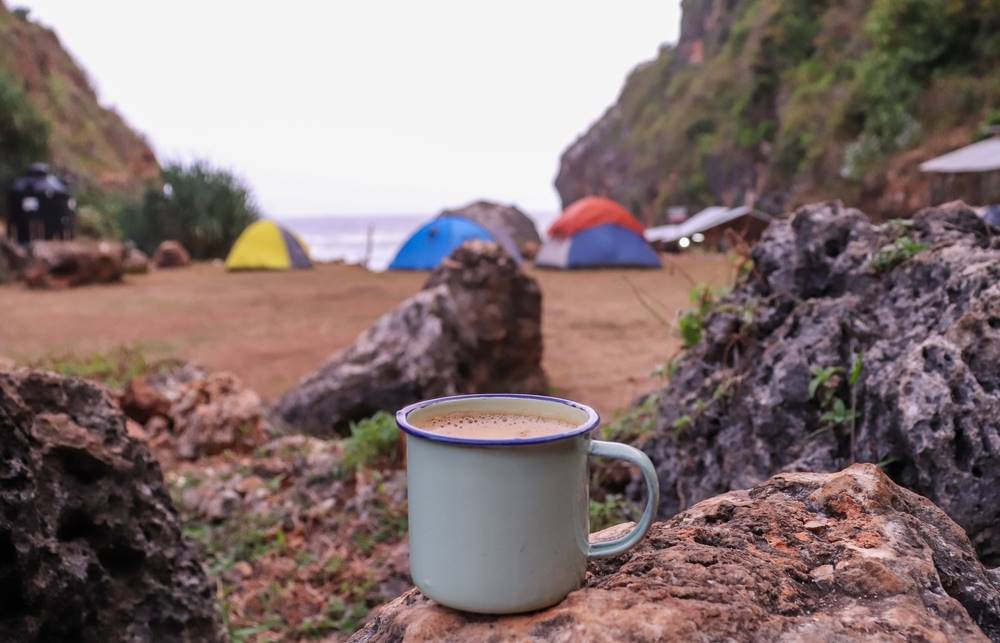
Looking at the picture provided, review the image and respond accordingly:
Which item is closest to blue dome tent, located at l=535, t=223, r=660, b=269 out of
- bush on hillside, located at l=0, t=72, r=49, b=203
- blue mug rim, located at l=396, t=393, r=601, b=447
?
blue mug rim, located at l=396, t=393, r=601, b=447

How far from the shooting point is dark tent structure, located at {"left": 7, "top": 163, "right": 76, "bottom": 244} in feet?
55.1

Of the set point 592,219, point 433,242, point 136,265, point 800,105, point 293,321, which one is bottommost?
point 293,321

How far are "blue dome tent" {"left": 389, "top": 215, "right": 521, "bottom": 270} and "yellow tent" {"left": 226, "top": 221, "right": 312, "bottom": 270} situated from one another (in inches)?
88.8

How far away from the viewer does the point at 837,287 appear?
7.74 ft

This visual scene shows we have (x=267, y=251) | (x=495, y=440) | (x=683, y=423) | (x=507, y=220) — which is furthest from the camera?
(x=507, y=220)

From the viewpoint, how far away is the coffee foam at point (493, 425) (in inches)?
43.1

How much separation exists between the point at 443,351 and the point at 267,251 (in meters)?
12.2

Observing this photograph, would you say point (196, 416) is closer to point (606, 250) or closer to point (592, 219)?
point (606, 250)

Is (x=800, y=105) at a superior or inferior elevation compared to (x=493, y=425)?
superior

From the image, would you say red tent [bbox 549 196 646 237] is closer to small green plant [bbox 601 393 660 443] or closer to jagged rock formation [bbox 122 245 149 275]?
jagged rock formation [bbox 122 245 149 275]

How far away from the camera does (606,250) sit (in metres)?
15.5

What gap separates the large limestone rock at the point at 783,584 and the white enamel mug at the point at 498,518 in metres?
0.04

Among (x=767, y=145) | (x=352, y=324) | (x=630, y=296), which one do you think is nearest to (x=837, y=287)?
(x=352, y=324)

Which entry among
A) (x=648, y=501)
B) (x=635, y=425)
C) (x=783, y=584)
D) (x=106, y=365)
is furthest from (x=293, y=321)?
(x=783, y=584)
